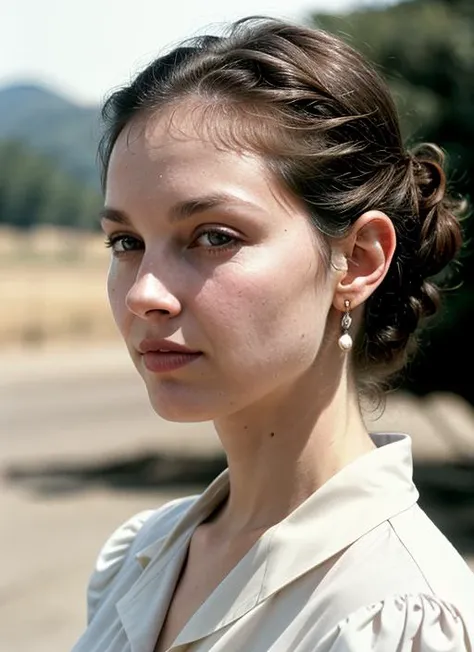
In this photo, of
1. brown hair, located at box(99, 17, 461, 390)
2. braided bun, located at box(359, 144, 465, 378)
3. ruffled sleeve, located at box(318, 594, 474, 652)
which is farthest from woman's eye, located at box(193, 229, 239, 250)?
ruffled sleeve, located at box(318, 594, 474, 652)


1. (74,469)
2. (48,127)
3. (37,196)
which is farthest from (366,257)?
(48,127)

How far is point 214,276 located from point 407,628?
51cm

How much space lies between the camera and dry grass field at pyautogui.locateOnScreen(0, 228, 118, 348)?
2745 cm

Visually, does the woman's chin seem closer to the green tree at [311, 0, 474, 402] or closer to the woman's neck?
the woman's neck

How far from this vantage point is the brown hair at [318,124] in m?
1.54

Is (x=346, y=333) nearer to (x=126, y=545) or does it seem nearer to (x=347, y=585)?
(x=347, y=585)

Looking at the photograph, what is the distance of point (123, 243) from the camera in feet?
5.25

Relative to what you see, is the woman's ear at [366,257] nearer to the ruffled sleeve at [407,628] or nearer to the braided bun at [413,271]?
the braided bun at [413,271]

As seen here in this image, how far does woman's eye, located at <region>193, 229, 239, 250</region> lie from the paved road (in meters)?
3.57

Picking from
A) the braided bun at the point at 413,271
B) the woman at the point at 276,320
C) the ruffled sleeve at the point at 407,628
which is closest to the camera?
the ruffled sleeve at the point at 407,628

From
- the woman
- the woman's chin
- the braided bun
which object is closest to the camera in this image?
the woman

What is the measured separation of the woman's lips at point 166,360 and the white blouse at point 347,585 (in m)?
0.26

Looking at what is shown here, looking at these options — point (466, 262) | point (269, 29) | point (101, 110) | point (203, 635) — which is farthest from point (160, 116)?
point (466, 262)

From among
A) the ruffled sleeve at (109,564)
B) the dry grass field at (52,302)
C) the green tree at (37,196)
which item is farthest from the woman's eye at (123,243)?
the green tree at (37,196)
